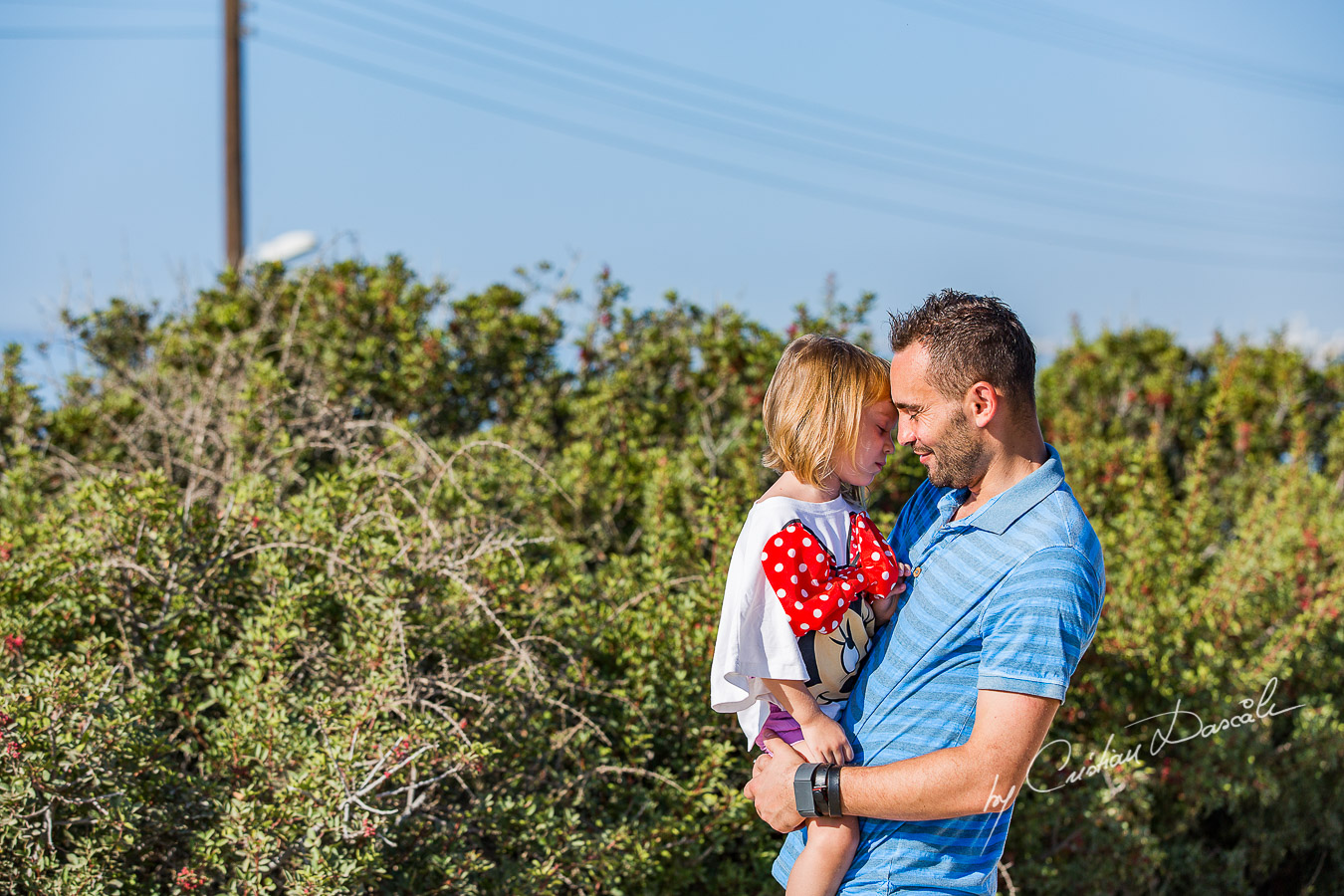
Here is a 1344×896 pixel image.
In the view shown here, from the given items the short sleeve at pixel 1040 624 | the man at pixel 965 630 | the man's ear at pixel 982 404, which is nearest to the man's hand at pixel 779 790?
the man at pixel 965 630

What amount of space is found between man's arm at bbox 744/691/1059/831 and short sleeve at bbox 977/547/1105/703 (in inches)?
1.3

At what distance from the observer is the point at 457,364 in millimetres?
5297

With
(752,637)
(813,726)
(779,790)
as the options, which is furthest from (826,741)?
(752,637)

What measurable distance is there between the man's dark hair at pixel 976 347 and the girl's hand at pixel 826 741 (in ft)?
2.36

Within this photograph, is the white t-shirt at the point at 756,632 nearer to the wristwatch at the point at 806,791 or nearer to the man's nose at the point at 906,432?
the wristwatch at the point at 806,791

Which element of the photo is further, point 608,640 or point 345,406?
point 345,406

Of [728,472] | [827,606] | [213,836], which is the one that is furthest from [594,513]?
[827,606]

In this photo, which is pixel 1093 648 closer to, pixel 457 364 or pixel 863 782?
pixel 863 782

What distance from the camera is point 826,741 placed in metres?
2.15

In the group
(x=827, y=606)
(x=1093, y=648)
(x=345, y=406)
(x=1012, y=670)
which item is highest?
(x=345, y=406)

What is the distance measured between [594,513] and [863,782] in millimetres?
2790

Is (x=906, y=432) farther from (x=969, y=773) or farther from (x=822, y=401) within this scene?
(x=969, y=773)

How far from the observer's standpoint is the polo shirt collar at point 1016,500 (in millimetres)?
1965

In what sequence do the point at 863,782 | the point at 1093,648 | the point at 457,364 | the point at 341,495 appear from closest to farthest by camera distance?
the point at 863,782 < the point at 341,495 < the point at 1093,648 < the point at 457,364
